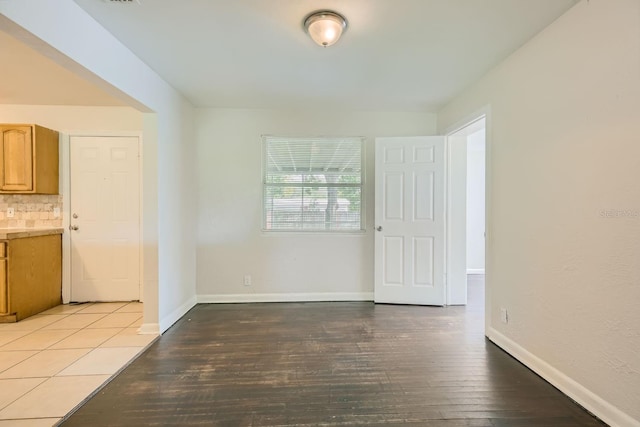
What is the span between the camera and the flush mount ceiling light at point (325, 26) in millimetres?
1779

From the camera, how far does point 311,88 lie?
2.93 meters

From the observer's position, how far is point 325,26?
1818mm

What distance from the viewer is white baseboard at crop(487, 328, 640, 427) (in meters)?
1.51

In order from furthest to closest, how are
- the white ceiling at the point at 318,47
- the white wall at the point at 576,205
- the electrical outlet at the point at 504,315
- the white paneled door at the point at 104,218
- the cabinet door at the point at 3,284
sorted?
the white paneled door at the point at 104,218, the cabinet door at the point at 3,284, the electrical outlet at the point at 504,315, the white ceiling at the point at 318,47, the white wall at the point at 576,205

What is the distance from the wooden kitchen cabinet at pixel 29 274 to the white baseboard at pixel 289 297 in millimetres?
1629

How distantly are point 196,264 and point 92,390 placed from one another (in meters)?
1.80

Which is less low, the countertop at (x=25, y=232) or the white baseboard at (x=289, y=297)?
the countertop at (x=25, y=232)

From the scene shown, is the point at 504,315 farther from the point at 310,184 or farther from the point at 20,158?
the point at 20,158

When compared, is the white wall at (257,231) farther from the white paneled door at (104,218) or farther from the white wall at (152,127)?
the white paneled door at (104,218)

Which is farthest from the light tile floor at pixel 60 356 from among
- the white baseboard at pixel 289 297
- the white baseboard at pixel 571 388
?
the white baseboard at pixel 571 388

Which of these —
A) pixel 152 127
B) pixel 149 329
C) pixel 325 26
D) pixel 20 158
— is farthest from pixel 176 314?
pixel 325 26

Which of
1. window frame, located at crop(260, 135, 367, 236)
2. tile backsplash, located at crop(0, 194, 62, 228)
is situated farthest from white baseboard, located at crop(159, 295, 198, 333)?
tile backsplash, located at crop(0, 194, 62, 228)

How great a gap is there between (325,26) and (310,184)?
203 centimetres

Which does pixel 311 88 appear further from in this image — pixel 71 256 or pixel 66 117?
pixel 71 256
